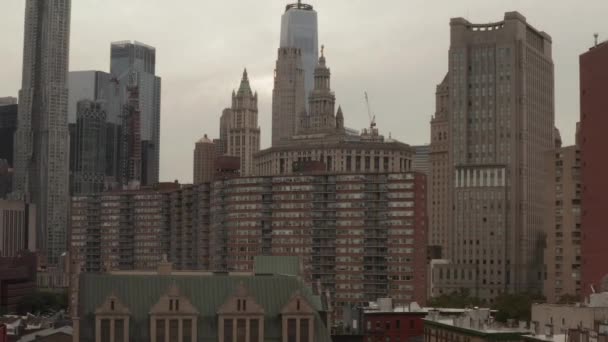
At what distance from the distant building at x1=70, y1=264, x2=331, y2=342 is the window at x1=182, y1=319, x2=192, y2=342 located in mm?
107

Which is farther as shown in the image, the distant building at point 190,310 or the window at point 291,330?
the window at point 291,330

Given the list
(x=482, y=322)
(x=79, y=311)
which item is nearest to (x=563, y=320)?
(x=482, y=322)

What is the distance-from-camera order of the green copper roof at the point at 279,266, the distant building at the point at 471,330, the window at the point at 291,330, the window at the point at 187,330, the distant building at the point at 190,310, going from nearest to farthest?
the distant building at the point at 190,310 < the window at the point at 187,330 < the window at the point at 291,330 < the distant building at the point at 471,330 < the green copper roof at the point at 279,266

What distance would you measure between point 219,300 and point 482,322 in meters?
31.8

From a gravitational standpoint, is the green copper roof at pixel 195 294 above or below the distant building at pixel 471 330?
above

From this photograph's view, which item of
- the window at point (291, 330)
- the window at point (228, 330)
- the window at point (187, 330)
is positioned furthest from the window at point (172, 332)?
the window at point (291, 330)

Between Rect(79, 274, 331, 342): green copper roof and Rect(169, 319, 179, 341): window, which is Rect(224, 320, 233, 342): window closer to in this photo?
Rect(79, 274, 331, 342): green copper roof

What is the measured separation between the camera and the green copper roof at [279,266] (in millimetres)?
160750

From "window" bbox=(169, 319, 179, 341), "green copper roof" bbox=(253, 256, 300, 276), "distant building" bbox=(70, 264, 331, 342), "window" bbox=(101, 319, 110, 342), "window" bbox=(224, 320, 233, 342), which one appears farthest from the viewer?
"green copper roof" bbox=(253, 256, 300, 276)

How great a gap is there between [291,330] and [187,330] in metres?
11.2

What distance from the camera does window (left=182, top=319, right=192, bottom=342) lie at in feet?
433

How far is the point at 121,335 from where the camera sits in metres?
131

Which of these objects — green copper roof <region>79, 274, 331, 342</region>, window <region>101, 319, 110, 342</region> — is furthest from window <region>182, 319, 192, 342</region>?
window <region>101, 319, 110, 342</region>

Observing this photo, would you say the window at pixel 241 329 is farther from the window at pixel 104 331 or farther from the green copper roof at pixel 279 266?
the green copper roof at pixel 279 266
